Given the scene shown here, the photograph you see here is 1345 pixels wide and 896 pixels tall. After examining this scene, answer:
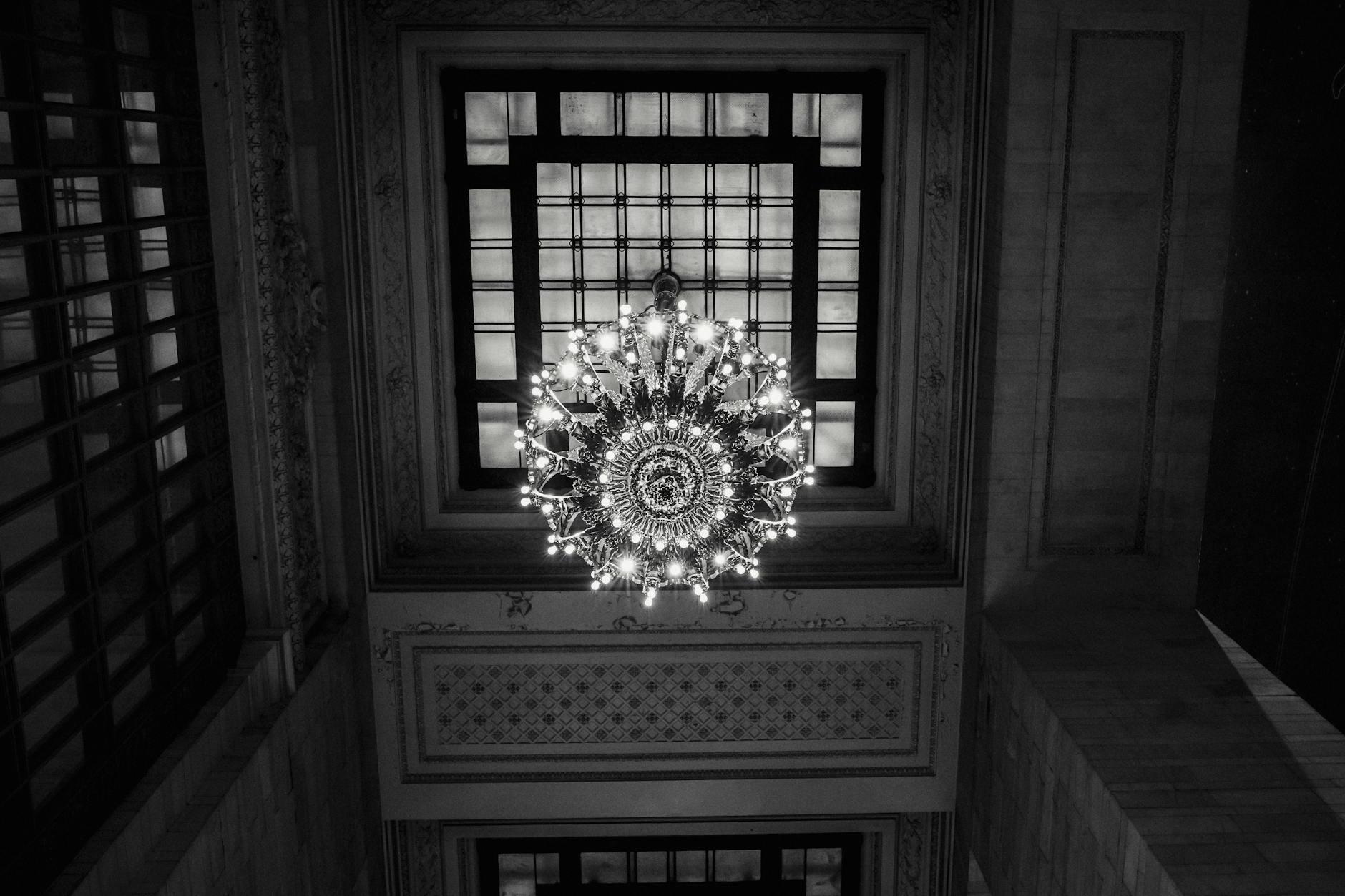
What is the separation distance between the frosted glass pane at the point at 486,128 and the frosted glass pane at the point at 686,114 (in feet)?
2.91

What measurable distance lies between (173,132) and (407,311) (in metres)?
1.86

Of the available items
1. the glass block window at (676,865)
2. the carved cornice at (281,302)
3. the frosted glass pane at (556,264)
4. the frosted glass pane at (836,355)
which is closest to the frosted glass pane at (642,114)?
the frosted glass pane at (556,264)

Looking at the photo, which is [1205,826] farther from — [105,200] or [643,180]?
[105,200]

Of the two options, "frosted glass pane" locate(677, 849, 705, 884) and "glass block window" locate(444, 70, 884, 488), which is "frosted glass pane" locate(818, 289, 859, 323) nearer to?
"glass block window" locate(444, 70, 884, 488)

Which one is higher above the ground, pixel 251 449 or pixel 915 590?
pixel 251 449

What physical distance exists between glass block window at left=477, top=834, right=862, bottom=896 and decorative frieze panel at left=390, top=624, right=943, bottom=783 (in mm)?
1026

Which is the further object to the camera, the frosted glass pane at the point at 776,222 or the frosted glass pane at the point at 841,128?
the frosted glass pane at the point at 776,222

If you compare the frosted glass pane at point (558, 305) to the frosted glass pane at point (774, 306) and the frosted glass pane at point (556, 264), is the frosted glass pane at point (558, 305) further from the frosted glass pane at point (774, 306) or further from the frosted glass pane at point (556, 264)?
the frosted glass pane at point (774, 306)

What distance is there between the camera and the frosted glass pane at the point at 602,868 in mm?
7402

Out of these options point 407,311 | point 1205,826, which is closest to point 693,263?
point 407,311

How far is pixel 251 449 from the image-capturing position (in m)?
5.05

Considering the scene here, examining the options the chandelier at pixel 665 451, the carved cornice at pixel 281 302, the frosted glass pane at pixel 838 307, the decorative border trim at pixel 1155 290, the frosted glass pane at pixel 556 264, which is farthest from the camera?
the frosted glass pane at pixel 838 307

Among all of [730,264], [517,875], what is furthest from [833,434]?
[517,875]

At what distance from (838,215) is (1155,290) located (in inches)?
66.7
